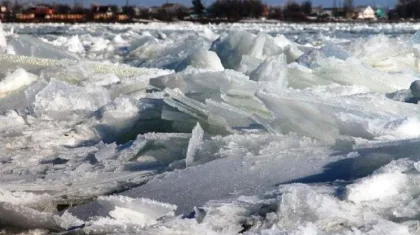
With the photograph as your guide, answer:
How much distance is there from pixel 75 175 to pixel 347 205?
1036 mm

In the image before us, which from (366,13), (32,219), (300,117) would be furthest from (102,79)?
(366,13)

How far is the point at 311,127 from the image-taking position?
8.30 feet

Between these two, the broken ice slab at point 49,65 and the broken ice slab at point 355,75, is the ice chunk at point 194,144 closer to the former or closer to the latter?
the broken ice slab at point 355,75

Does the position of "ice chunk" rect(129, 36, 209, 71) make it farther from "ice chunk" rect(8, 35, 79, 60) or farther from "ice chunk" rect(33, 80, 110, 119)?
"ice chunk" rect(33, 80, 110, 119)

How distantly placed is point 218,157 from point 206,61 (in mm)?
2819

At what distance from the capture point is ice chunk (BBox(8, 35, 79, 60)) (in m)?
6.67

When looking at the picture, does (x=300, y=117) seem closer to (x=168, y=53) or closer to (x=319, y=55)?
(x=319, y=55)

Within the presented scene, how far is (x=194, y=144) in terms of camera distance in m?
2.49

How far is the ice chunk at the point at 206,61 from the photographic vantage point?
514cm

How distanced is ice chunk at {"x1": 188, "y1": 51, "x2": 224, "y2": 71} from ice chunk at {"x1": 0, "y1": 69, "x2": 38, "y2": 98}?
1206 mm

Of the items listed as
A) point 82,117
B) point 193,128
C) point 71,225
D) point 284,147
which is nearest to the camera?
point 71,225

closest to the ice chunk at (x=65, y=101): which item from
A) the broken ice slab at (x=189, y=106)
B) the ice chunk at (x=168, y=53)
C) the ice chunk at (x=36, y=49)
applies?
the broken ice slab at (x=189, y=106)

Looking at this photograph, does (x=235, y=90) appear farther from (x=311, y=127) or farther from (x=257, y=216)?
(x=257, y=216)

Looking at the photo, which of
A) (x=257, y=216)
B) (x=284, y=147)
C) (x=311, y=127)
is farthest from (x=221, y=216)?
(x=311, y=127)
